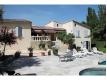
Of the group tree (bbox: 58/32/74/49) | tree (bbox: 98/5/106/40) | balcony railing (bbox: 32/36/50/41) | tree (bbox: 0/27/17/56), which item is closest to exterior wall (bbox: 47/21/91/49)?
tree (bbox: 58/32/74/49)

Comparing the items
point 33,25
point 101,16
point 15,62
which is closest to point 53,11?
point 33,25

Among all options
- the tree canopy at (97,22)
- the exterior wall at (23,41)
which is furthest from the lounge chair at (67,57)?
the exterior wall at (23,41)

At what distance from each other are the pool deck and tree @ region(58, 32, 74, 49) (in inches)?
18.8

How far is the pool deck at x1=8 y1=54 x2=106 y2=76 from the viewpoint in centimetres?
731

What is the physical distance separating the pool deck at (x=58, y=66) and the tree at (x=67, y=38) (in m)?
0.48

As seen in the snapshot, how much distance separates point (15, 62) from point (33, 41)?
72 centimetres

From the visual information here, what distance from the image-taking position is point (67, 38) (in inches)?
295

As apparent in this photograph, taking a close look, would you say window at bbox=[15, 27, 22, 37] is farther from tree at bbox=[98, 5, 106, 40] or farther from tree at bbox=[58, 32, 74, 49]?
tree at bbox=[98, 5, 106, 40]

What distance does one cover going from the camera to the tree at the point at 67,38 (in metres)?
7.49

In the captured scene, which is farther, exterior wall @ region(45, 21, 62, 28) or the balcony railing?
the balcony railing

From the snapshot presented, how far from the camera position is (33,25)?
7.36m

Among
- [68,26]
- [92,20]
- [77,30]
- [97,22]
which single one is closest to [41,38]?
[68,26]
